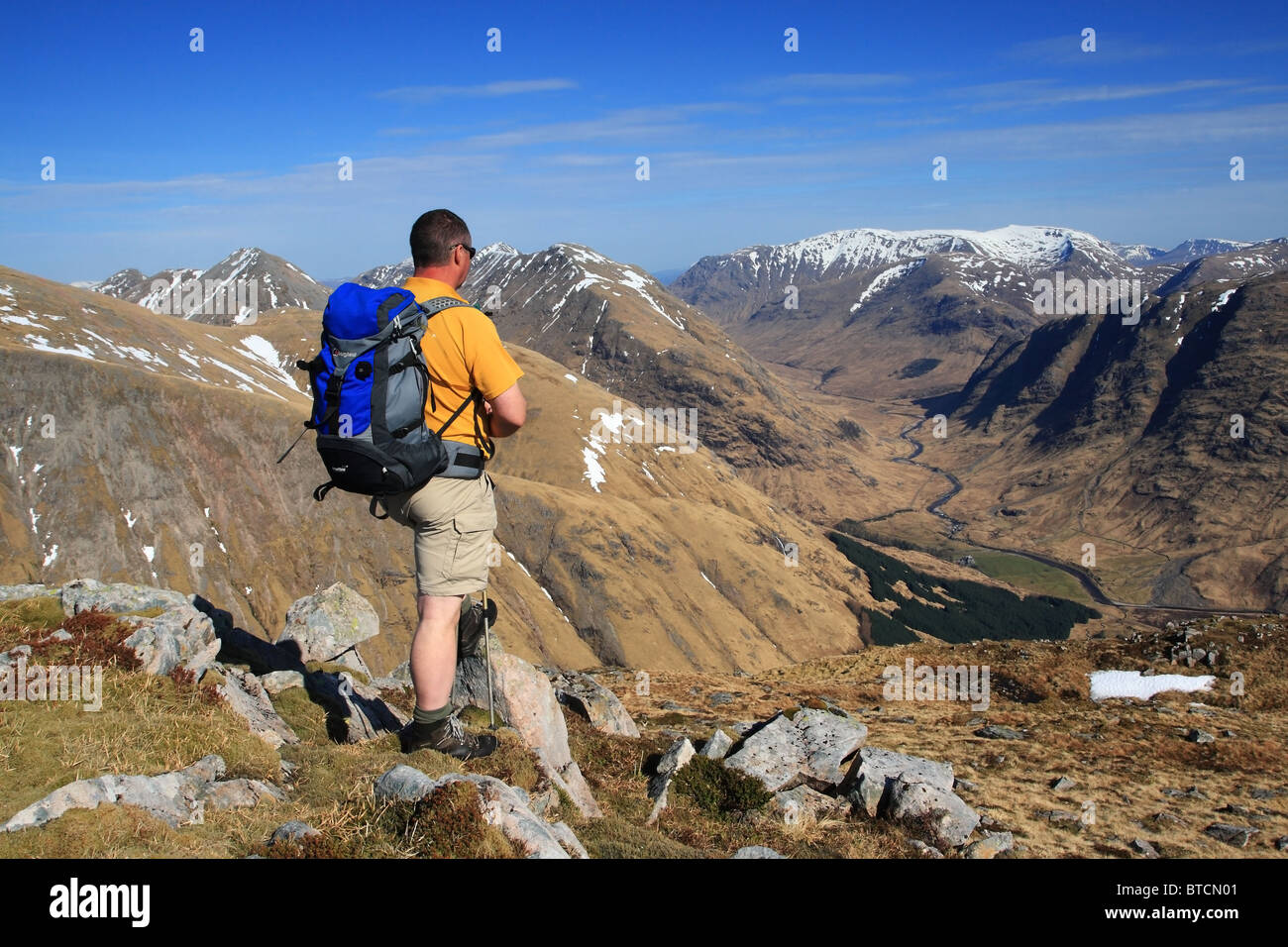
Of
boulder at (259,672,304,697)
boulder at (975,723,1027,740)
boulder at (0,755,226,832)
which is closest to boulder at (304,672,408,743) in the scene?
boulder at (259,672,304,697)

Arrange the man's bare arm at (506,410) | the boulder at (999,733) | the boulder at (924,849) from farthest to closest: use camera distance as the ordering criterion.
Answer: the boulder at (999,733) < the boulder at (924,849) < the man's bare arm at (506,410)

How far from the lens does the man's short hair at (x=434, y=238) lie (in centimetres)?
862

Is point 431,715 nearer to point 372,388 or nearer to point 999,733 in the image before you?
point 372,388

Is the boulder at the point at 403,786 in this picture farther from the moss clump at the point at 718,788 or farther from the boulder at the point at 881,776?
the boulder at the point at 881,776

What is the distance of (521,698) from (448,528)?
22.2ft

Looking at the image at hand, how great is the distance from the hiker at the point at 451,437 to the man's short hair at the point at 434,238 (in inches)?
0.5

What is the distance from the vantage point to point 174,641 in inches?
522

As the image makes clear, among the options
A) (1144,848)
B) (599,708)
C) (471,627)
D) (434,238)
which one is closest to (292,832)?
(471,627)

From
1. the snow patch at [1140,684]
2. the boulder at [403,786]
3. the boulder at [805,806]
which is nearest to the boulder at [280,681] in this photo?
the boulder at [403,786]

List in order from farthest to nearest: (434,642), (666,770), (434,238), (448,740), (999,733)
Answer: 1. (999,733)
2. (666,770)
3. (448,740)
4. (434,642)
5. (434,238)

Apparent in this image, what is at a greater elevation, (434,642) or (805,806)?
(434,642)

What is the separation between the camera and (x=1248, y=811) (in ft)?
63.2
